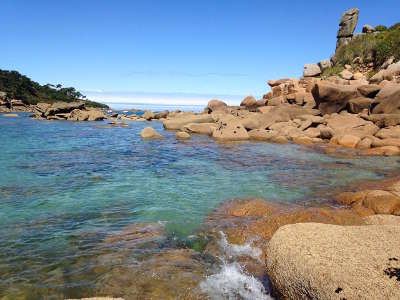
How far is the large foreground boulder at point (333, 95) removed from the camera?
2980 cm

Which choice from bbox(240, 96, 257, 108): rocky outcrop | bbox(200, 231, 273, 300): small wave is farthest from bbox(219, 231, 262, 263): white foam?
bbox(240, 96, 257, 108): rocky outcrop

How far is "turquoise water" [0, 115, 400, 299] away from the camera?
7.14 metres

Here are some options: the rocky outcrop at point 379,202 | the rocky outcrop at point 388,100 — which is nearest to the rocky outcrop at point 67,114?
the rocky outcrop at point 388,100

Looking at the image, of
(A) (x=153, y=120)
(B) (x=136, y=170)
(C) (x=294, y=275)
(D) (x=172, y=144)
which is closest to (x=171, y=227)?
(C) (x=294, y=275)

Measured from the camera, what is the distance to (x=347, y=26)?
59906mm

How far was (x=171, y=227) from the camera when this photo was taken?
876cm

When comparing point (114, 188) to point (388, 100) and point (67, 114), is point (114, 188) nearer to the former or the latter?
point (388, 100)

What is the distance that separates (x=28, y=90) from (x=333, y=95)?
11023 cm

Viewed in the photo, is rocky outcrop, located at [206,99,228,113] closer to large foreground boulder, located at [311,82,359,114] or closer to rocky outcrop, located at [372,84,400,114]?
large foreground boulder, located at [311,82,359,114]

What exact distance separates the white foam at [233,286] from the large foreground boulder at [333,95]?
2697cm

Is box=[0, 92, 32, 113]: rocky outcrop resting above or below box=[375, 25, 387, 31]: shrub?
below

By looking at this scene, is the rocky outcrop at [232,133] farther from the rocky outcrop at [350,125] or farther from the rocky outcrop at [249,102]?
the rocky outcrop at [249,102]

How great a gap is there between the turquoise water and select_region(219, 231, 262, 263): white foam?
111 cm

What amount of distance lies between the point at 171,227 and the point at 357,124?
73.8 ft
